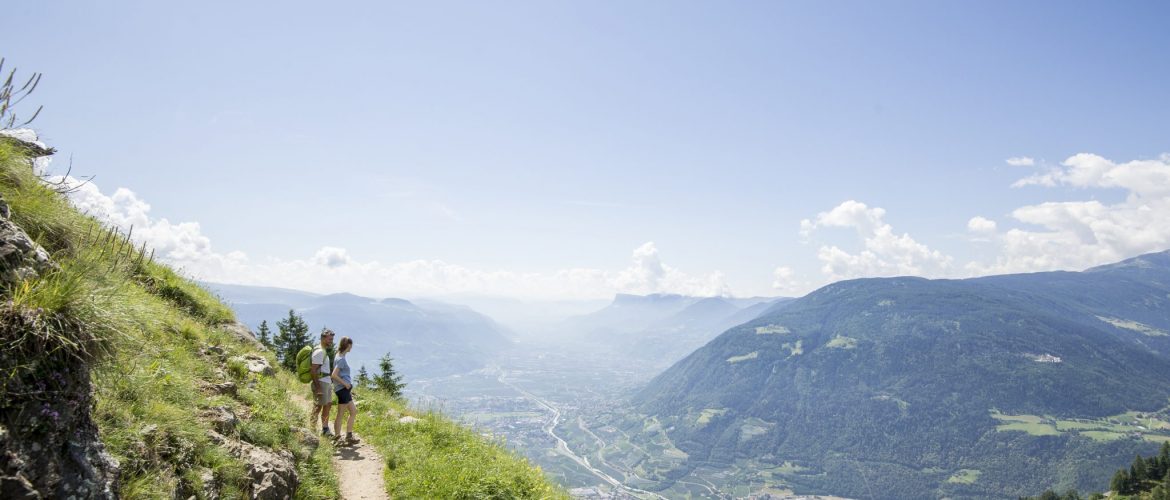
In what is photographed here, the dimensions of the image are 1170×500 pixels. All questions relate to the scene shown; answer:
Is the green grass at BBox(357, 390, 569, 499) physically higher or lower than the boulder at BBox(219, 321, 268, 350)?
lower

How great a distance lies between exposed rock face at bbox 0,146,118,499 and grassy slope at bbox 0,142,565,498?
18 cm

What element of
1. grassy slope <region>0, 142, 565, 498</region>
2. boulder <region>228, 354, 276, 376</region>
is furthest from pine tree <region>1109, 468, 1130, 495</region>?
boulder <region>228, 354, 276, 376</region>

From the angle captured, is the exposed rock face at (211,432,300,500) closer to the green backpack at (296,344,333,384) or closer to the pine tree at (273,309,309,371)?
the green backpack at (296,344,333,384)

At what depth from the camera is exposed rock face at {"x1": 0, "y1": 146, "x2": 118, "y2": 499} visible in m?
3.73

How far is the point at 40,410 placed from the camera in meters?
3.97

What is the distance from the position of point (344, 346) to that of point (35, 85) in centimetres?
847

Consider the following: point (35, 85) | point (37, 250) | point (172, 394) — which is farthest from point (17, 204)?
point (172, 394)

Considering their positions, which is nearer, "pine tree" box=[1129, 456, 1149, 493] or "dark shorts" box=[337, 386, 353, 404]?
"dark shorts" box=[337, 386, 353, 404]

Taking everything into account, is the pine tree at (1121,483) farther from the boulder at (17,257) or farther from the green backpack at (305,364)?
the boulder at (17,257)

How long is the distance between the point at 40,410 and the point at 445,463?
8373mm

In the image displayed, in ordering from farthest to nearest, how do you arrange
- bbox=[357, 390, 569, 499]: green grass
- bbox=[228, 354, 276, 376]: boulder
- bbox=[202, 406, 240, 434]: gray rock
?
bbox=[228, 354, 276, 376]: boulder
bbox=[357, 390, 569, 499]: green grass
bbox=[202, 406, 240, 434]: gray rock

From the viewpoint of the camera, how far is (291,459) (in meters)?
8.97

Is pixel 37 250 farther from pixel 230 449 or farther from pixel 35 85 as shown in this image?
pixel 230 449

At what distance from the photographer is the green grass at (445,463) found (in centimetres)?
1010
